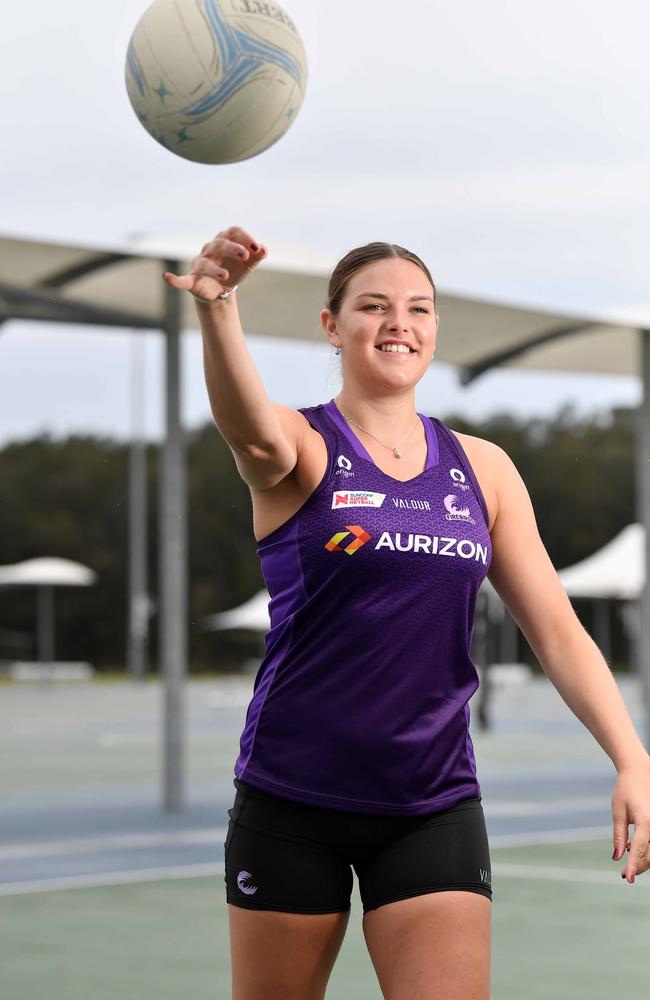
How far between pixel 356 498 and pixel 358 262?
0.50 m

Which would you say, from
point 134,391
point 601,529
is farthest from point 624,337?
point 601,529

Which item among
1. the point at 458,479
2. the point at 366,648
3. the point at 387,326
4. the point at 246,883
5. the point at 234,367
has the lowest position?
the point at 246,883

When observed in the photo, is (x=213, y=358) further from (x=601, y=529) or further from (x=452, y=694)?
(x=601, y=529)

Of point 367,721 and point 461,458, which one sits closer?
point 367,721

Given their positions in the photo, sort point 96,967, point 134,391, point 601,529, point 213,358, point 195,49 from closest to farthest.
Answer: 1. point 213,358
2. point 195,49
3. point 96,967
4. point 134,391
5. point 601,529

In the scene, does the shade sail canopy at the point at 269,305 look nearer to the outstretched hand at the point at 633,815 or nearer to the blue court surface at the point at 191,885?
the blue court surface at the point at 191,885

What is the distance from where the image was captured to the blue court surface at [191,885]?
5.95m

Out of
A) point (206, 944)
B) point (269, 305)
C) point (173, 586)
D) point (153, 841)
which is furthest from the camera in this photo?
point (269, 305)

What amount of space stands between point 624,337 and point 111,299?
13.2 feet

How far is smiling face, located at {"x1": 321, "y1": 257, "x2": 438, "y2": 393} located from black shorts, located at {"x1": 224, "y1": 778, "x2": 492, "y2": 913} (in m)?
0.79

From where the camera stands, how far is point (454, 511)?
304cm

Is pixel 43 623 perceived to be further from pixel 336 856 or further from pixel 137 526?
pixel 336 856

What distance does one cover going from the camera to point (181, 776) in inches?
428

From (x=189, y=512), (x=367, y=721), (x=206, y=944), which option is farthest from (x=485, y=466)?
(x=189, y=512)
